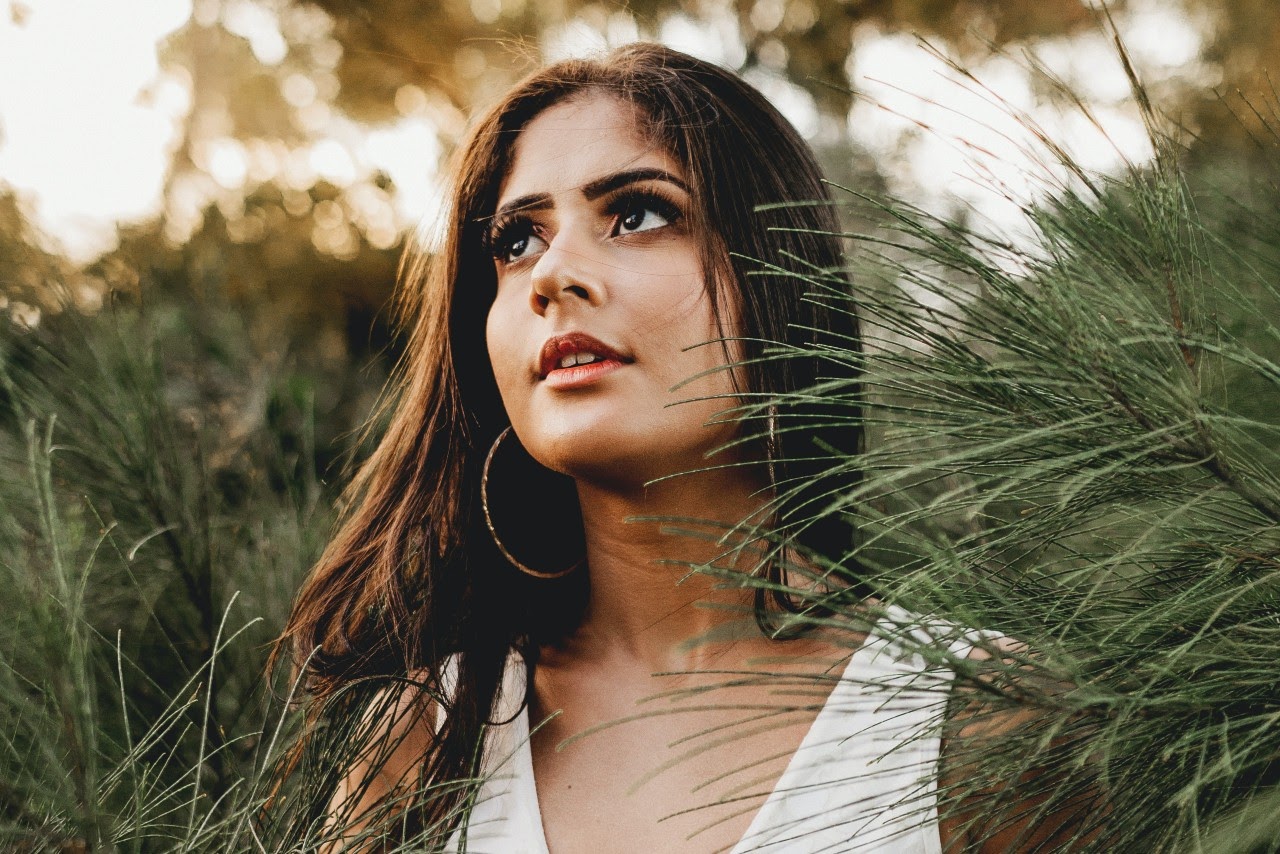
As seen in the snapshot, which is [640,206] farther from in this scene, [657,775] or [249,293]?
[249,293]

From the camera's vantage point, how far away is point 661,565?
1.02 m

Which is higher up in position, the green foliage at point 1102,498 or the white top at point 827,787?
the green foliage at point 1102,498

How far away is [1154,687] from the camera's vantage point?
0.46 meters

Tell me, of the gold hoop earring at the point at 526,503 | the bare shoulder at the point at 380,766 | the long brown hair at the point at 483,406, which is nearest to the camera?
the bare shoulder at the point at 380,766

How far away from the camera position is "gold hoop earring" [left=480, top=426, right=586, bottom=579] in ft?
3.82

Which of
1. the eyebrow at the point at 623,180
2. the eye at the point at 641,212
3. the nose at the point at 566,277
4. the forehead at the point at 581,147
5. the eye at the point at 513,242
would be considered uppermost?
the forehead at the point at 581,147

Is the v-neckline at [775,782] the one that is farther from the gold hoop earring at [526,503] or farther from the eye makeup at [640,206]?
the eye makeup at [640,206]

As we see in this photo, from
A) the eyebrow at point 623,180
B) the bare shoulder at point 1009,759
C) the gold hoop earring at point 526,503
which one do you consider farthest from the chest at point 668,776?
the eyebrow at point 623,180

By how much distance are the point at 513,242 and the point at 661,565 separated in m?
0.36

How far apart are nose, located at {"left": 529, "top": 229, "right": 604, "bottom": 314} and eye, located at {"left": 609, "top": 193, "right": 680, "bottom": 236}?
1.9 inches

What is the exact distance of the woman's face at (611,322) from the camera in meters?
0.88

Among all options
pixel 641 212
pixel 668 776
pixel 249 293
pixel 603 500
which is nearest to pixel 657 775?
pixel 668 776

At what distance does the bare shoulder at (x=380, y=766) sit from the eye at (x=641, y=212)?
17.2 inches

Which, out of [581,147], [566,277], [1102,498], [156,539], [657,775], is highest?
[581,147]
